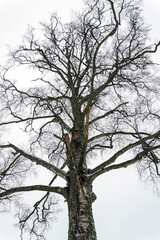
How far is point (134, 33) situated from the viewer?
5.82 metres

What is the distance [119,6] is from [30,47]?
2676 mm

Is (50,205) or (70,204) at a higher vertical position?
(50,205)

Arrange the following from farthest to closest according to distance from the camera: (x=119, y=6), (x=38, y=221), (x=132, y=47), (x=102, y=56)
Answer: (x=102, y=56)
(x=132, y=47)
(x=119, y=6)
(x=38, y=221)

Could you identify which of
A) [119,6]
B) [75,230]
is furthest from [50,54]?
[75,230]

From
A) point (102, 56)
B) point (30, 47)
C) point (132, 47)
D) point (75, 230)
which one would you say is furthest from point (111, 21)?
point (75, 230)

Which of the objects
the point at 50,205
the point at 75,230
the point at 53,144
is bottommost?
the point at 75,230

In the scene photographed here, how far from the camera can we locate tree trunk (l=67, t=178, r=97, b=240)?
3.02 metres

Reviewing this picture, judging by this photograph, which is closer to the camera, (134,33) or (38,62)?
(134,33)

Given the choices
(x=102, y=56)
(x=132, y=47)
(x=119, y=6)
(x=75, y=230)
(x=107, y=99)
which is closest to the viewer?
(x=75, y=230)

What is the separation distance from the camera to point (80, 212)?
126 inches

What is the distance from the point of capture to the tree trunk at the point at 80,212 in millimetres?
3018

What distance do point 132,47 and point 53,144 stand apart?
3874 millimetres

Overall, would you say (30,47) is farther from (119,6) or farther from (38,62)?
(119,6)

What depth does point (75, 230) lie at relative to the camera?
305 centimetres
